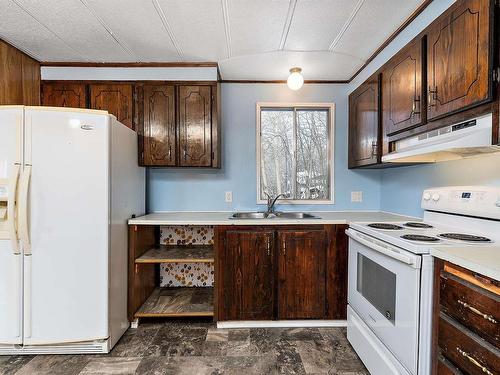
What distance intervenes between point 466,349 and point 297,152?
2.13 m

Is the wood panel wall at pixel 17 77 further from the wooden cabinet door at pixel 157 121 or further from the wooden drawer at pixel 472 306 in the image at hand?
the wooden drawer at pixel 472 306

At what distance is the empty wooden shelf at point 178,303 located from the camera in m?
2.17

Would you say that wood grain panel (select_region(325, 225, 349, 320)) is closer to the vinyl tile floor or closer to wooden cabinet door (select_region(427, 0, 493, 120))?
the vinyl tile floor

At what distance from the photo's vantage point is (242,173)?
2793mm

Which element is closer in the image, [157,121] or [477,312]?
[477,312]

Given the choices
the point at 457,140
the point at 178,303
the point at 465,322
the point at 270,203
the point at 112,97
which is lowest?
the point at 178,303

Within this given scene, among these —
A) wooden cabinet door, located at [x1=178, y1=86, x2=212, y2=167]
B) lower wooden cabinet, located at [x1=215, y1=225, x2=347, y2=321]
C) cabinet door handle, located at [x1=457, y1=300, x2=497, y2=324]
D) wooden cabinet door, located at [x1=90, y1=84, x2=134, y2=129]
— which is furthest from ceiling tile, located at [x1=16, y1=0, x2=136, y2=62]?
cabinet door handle, located at [x1=457, y1=300, x2=497, y2=324]

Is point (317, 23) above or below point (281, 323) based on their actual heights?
above

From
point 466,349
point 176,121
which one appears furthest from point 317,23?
point 466,349

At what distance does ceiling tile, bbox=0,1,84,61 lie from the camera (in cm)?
178

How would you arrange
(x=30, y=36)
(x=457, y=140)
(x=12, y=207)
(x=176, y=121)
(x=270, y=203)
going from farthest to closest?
(x=270, y=203), (x=176, y=121), (x=30, y=36), (x=12, y=207), (x=457, y=140)

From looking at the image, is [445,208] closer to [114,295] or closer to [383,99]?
[383,99]

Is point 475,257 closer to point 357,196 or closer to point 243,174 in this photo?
point 357,196

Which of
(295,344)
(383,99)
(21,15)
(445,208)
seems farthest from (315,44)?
(295,344)
